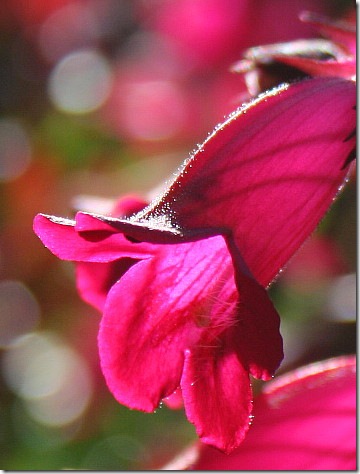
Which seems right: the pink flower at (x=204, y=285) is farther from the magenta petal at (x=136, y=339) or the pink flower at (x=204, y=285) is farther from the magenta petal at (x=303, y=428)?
the magenta petal at (x=303, y=428)

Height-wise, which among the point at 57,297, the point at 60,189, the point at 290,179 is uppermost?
the point at 290,179

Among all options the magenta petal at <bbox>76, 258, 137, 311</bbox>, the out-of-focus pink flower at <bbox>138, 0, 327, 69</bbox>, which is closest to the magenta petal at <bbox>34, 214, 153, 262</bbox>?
the magenta petal at <bbox>76, 258, 137, 311</bbox>

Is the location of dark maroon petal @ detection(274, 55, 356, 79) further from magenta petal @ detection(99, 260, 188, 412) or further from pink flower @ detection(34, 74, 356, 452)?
→ magenta petal @ detection(99, 260, 188, 412)

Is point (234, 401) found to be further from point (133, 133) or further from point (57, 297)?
point (133, 133)

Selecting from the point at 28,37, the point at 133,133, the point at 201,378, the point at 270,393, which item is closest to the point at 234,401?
the point at 201,378

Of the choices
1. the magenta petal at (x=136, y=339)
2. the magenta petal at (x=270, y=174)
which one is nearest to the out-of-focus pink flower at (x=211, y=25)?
the magenta petal at (x=270, y=174)

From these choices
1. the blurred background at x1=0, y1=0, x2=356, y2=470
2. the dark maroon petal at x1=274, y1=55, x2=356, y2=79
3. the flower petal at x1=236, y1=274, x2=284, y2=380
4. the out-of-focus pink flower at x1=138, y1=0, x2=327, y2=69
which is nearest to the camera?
the flower petal at x1=236, y1=274, x2=284, y2=380
